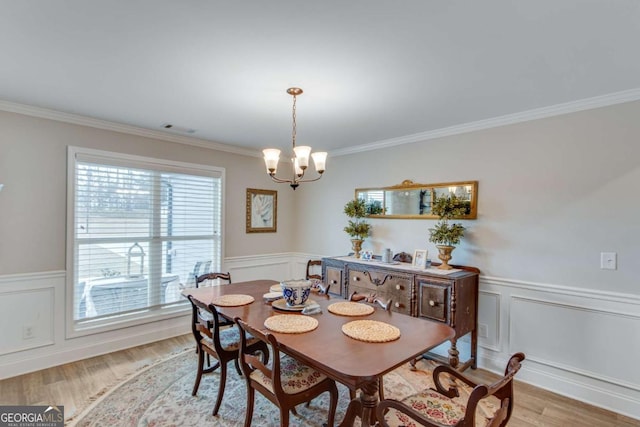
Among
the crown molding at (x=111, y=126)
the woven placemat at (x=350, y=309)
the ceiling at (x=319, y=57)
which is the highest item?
the ceiling at (x=319, y=57)

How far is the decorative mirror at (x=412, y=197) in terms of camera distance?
3182 mm

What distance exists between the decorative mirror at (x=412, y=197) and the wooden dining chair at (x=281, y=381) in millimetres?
2188

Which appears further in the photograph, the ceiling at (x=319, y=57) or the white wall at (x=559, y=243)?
the white wall at (x=559, y=243)

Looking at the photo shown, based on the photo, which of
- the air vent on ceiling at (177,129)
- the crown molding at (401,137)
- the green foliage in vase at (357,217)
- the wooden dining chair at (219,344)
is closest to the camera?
the wooden dining chair at (219,344)

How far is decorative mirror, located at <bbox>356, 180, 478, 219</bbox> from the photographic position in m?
3.18

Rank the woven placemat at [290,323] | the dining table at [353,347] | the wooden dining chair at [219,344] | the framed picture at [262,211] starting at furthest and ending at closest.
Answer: the framed picture at [262,211] → the wooden dining chair at [219,344] → the woven placemat at [290,323] → the dining table at [353,347]

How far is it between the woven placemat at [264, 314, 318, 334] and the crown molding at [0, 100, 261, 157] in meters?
2.74

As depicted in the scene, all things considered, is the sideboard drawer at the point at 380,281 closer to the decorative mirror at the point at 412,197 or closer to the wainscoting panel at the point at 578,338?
the decorative mirror at the point at 412,197

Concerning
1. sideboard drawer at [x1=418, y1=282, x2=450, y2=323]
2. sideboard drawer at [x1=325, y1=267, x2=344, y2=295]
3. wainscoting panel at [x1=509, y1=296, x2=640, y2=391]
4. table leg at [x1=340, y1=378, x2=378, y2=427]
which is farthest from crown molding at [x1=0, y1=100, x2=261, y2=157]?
wainscoting panel at [x1=509, y1=296, x2=640, y2=391]

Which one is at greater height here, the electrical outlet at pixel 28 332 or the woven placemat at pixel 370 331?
the woven placemat at pixel 370 331

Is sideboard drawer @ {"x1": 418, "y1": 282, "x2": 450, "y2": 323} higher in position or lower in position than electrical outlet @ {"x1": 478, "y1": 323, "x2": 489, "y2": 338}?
higher

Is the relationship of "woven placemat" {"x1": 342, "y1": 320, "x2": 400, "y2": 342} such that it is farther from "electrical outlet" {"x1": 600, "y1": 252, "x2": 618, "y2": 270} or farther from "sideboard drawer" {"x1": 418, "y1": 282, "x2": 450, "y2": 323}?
"electrical outlet" {"x1": 600, "y1": 252, "x2": 618, "y2": 270}

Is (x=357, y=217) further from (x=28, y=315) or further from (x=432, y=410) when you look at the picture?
(x=28, y=315)

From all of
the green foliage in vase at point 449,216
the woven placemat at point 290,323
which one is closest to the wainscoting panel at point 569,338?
the green foliage in vase at point 449,216
